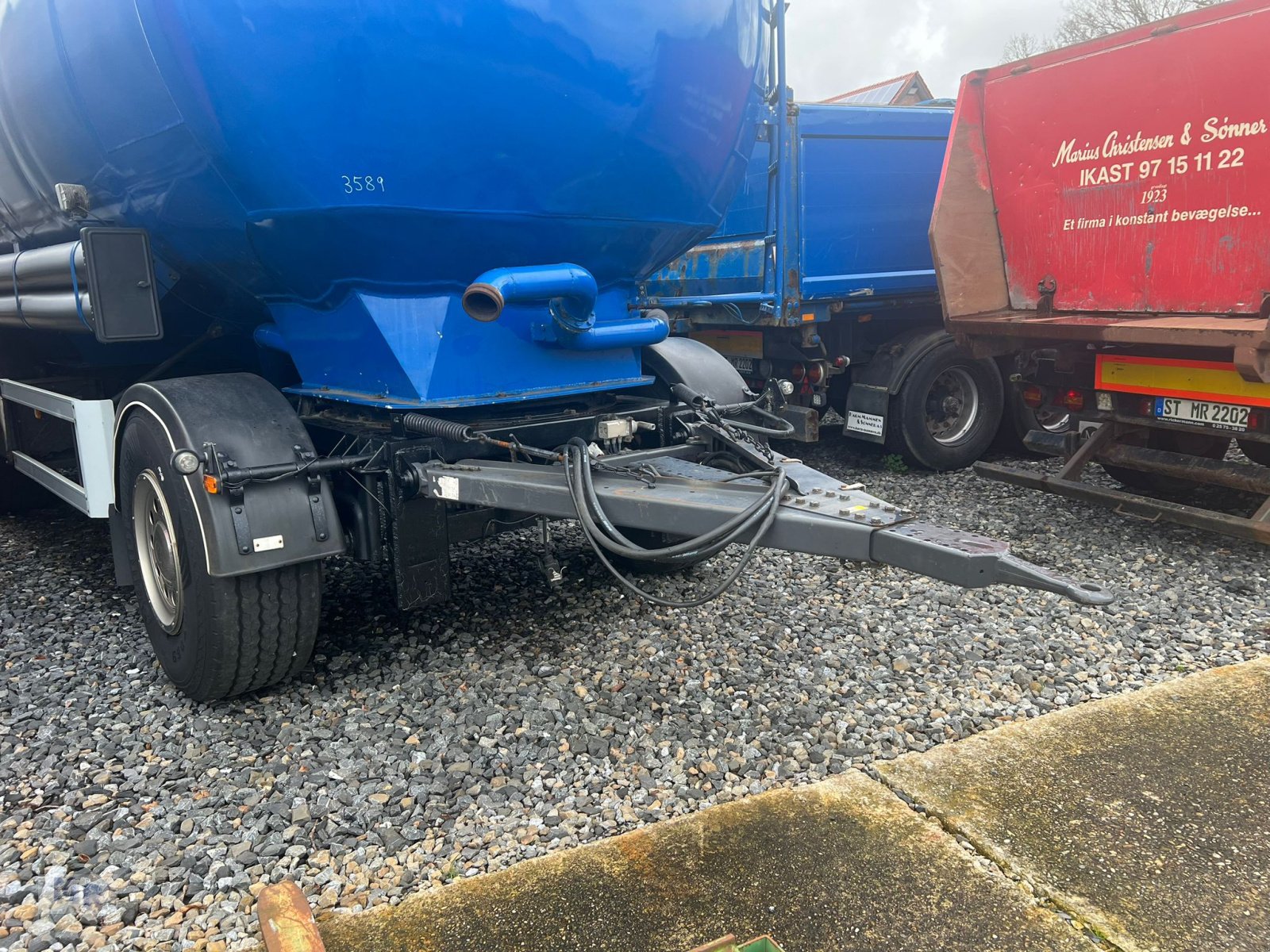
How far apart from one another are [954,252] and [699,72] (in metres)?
3.03

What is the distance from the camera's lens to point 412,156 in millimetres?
2568

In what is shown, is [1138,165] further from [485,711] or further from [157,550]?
[157,550]

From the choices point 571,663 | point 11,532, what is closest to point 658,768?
point 571,663

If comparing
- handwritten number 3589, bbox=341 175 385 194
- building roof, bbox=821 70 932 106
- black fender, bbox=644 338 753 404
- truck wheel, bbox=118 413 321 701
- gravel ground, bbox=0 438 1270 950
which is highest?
building roof, bbox=821 70 932 106

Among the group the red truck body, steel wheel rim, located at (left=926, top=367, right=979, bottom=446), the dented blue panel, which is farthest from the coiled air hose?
steel wheel rim, located at (left=926, top=367, right=979, bottom=446)

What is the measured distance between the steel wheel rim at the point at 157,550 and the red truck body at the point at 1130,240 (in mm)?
4254

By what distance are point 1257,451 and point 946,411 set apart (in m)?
1.98

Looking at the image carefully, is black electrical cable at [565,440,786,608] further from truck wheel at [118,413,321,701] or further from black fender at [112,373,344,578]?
truck wheel at [118,413,321,701]

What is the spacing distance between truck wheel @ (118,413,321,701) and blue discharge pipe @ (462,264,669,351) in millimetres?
1097

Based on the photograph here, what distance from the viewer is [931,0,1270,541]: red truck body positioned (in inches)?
167

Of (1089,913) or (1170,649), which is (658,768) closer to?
(1089,913)

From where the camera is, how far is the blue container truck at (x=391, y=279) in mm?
2477

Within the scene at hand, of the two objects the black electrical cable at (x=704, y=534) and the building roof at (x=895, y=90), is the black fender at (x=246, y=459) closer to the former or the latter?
the black electrical cable at (x=704, y=534)

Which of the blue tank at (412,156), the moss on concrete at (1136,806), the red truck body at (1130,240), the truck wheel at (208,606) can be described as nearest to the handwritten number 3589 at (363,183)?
the blue tank at (412,156)
